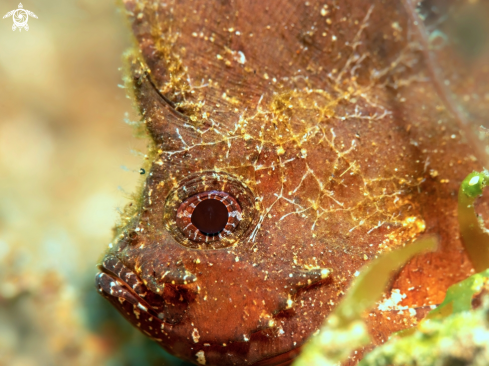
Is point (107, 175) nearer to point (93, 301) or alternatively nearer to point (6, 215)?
point (6, 215)

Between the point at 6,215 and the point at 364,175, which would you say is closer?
the point at 364,175

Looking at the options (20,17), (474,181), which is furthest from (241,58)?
(20,17)

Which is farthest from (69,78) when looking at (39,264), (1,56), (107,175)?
(39,264)

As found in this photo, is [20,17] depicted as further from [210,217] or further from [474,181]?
[474,181]

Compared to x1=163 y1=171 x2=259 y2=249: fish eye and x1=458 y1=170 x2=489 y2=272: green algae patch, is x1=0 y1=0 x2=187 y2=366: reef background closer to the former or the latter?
x1=163 y1=171 x2=259 y2=249: fish eye

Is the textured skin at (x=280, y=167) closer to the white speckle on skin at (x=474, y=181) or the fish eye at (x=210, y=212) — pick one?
the fish eye at (x=210, y=212)

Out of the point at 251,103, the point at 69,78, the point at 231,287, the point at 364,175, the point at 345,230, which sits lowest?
the point at 231,287

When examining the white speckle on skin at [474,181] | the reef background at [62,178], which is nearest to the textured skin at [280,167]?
the white speckle on skin at [474,181]
